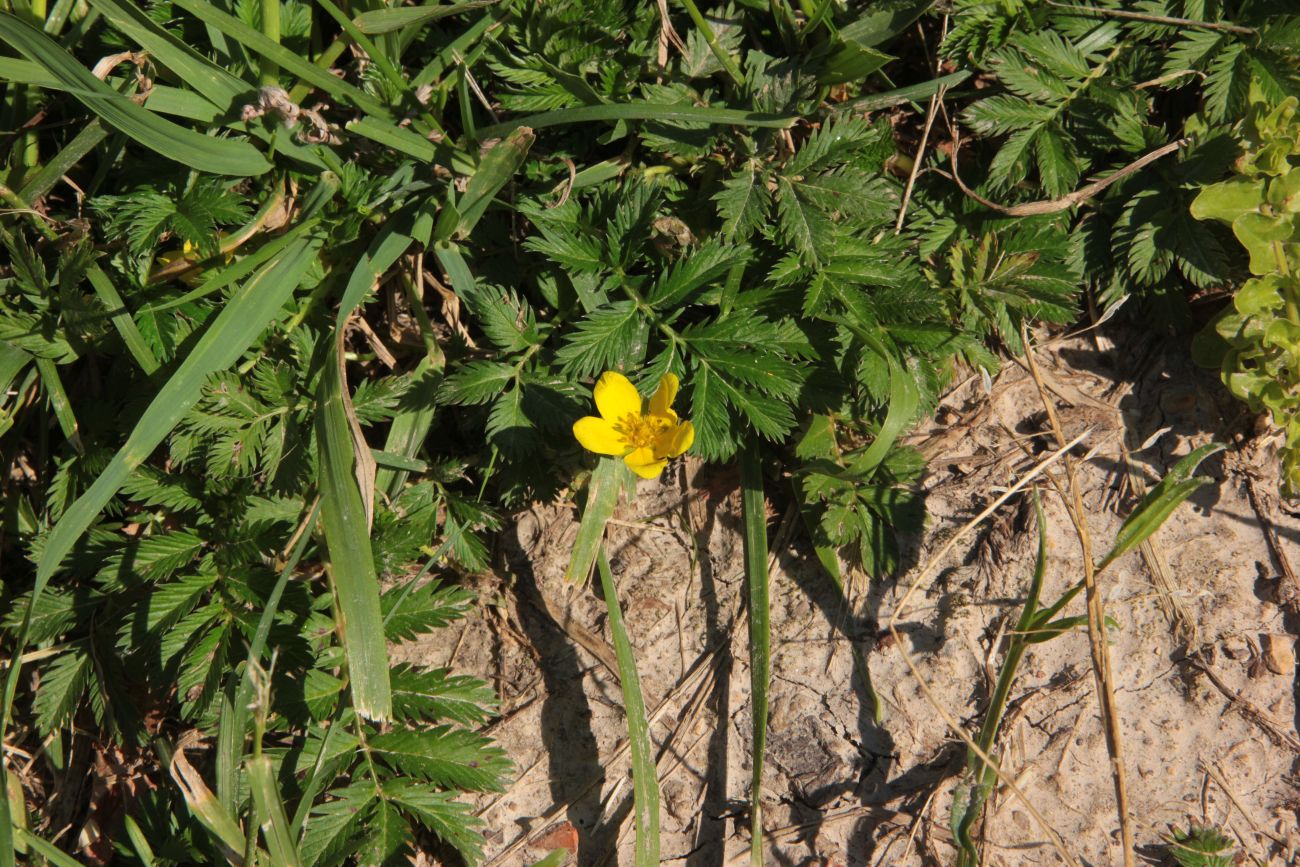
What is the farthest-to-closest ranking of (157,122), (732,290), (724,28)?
(724,28) < (732,290) < (157,122)

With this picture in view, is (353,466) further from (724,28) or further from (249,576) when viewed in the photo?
(724,28)

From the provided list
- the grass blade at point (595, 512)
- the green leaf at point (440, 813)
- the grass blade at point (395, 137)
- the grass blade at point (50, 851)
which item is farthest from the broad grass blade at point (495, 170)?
the grass blade at point (50, 851)

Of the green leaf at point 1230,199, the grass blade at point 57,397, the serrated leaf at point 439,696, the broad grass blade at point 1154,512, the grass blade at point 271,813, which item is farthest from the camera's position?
the grass blade at point 57,397

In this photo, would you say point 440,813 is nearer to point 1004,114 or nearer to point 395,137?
point 395,137

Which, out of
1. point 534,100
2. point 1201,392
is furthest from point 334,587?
point 1201,392

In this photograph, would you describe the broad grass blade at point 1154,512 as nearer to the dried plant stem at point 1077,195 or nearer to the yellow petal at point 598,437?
the dried plant stem at point 1077,195

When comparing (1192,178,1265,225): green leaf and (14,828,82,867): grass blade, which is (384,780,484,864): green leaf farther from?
(1192,178,1265,225): green leaf

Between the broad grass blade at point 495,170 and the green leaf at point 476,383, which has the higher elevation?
the broad grass blade at point 495,170

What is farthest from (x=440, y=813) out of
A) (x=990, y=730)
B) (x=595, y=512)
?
(x=990, y=730)

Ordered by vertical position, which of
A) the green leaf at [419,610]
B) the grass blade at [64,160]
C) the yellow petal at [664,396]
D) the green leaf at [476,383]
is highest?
the grass blade at [64,160]
